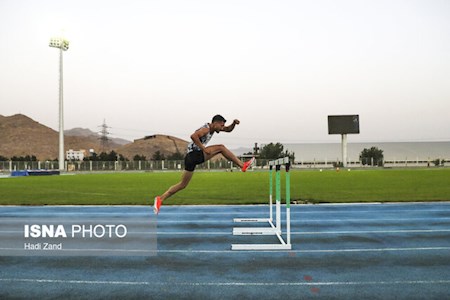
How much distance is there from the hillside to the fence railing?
239 feet

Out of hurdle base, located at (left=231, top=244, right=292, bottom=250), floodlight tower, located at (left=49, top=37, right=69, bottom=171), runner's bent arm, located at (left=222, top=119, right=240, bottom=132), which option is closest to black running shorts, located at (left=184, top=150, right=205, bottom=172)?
runner's bent arm, located at (left=222, top=119, right=240, bottom=132)

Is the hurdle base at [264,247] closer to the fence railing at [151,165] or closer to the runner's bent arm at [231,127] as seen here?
the runner's bent arm at [231,127]

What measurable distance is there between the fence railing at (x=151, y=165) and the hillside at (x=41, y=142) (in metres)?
72.8

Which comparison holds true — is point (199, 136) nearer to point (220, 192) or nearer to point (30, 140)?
point (220, 192)

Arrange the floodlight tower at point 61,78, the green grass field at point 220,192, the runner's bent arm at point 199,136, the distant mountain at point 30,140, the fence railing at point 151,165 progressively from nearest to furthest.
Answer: the runner's bent arm at point 199,136 < the green grass field at point 220,192 < the floodlight tower at point 61,78 < the fence railing at point 151,165 < the distant mountain at point 30,140

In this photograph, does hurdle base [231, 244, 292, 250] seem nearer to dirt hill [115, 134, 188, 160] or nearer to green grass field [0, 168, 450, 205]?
green grass field [0, 168, 450, 205]

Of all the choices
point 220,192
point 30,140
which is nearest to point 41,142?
point 30,140

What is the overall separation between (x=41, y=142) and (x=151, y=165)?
99.4 m

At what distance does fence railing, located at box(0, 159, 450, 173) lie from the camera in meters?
52.7

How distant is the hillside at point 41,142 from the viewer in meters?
135

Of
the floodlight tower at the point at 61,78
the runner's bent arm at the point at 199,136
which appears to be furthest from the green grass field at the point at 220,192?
the floodlight tower at the point at 61,78

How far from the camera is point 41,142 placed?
142125 millimetres

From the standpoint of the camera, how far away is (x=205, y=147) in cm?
554

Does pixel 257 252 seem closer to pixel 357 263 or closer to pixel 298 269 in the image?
pixel 298 269
